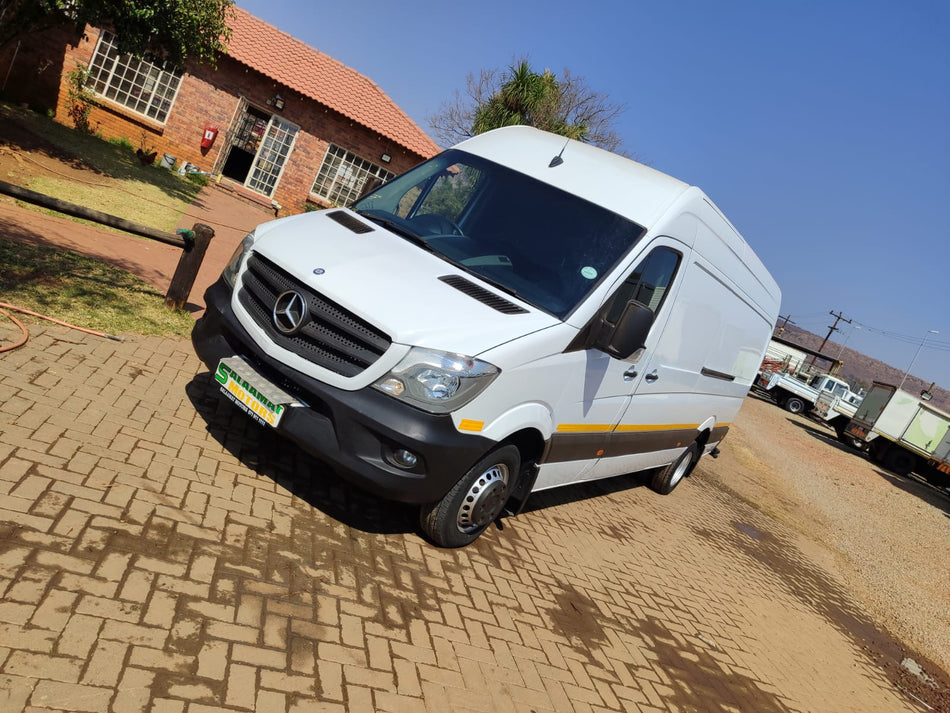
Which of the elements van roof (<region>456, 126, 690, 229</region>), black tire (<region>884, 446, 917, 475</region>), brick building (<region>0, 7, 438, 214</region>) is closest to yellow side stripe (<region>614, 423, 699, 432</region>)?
van roof (<region>456, 126, 690, 229</region>)

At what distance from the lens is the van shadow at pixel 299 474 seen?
480 cm

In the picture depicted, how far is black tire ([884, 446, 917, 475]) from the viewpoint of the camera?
89.6 feet

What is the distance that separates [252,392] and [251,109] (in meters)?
19.7

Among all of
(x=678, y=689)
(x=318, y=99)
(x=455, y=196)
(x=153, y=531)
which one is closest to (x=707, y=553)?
(x=678, y=689)

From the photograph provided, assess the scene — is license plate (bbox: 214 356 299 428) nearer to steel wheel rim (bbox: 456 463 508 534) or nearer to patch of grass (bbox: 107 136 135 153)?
steel wheel rim (bbox: 456 463 508 534)

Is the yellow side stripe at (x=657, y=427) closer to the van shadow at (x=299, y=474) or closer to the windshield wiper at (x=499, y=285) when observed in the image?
the windshield wiper at (x=499, y=285)

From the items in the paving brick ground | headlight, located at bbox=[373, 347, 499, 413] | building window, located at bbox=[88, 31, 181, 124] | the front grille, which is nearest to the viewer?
the paving brick ground

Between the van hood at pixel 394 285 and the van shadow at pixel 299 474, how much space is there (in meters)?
1.10

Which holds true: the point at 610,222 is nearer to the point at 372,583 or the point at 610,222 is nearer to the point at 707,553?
the point at 372,583

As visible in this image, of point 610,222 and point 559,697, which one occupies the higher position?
point 610,222

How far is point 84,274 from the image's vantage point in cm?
740

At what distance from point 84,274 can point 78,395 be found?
3.13 m

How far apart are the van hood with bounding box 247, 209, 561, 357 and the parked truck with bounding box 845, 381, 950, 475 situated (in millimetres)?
Answer: 27257

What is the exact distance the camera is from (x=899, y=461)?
27.6m
